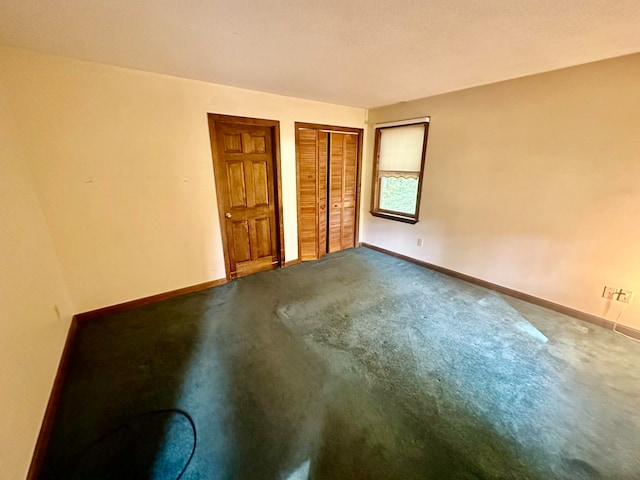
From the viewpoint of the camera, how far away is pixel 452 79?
8.80ft

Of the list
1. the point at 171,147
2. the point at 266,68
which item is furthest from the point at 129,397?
the point at 266,68

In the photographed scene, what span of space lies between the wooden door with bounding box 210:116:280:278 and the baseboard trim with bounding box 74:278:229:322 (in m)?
0.29

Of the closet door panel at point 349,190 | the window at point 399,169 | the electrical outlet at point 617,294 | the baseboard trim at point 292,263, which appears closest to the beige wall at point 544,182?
the electrical outlet at point 617,294

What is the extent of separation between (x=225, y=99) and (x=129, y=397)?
113 inches

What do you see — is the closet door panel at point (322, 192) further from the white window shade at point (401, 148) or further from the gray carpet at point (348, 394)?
the gray carpet at point (348, 394)

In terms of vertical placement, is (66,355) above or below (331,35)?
below

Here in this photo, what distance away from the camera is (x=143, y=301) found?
2830mm

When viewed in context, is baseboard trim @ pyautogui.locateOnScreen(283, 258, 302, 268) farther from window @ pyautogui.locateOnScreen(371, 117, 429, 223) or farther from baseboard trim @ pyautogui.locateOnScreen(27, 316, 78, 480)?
baseboard trim @ pyautogui.locateOnScreen(27, 316, 78, 480)

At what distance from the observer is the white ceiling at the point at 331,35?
1429 mm

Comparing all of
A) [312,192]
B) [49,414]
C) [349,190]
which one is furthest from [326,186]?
[49,414]

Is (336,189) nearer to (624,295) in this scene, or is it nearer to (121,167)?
(121,167)

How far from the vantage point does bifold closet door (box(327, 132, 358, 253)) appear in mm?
4117

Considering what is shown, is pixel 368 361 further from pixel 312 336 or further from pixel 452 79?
pixel 452 79

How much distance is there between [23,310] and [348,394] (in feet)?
6.71
